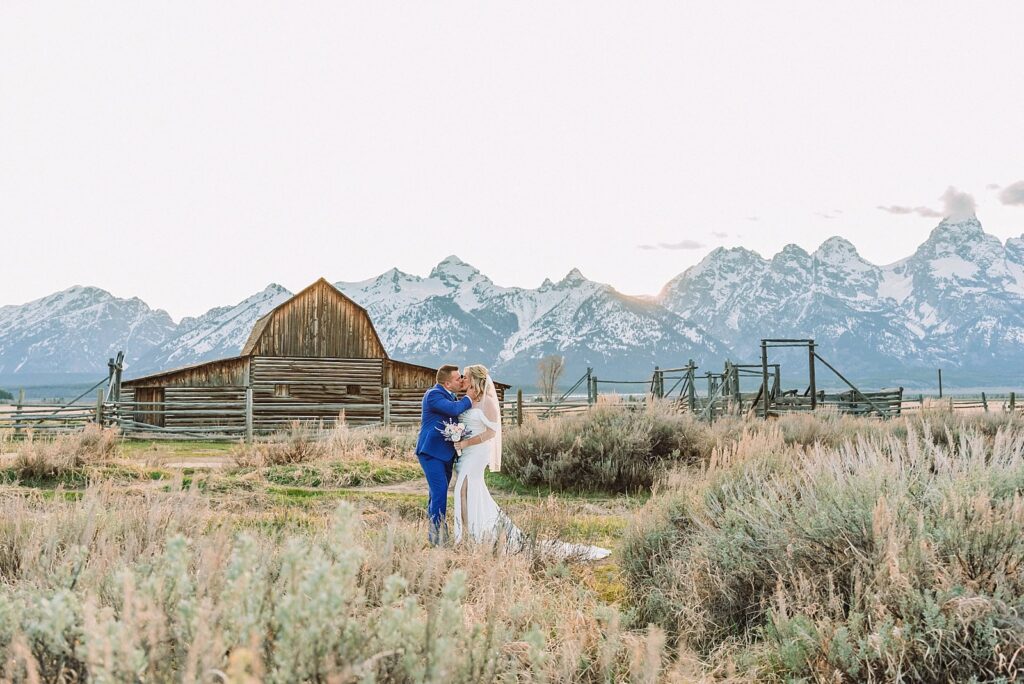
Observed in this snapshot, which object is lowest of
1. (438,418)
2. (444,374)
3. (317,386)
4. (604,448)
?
(604,448)

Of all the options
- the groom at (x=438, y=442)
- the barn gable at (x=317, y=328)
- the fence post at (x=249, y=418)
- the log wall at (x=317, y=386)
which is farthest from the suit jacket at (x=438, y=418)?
the barn gable at (x=317, y=328)

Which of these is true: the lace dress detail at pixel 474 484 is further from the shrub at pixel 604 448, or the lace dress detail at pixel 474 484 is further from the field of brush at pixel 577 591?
the shrub at pixel 604 448

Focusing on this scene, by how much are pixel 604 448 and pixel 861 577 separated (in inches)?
344

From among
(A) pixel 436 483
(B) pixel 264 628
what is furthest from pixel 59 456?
(B) pixel 264 628

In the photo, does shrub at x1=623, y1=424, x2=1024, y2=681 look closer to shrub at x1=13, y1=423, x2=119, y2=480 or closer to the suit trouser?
the suit trouser

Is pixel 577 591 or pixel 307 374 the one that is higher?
pixel 307 374

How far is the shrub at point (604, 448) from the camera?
1226 centimetres

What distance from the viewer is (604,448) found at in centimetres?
1252

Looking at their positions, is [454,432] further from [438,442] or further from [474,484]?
[474,484]

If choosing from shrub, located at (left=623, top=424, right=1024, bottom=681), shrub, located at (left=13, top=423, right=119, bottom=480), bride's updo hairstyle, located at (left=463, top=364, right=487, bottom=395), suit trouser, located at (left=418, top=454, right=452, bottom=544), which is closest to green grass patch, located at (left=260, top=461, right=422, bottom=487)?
shrub, located at (left=13, top=423, right=119, bottom=480)

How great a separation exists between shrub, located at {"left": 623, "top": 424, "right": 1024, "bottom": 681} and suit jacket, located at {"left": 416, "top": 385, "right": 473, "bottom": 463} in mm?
2618

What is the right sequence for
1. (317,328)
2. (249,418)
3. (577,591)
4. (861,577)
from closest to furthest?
(861,577) → (577,591) → (249,418) → (317,328)

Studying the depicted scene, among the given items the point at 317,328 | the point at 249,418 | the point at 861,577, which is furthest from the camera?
the point at 317,328

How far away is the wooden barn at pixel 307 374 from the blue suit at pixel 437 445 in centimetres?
2240
